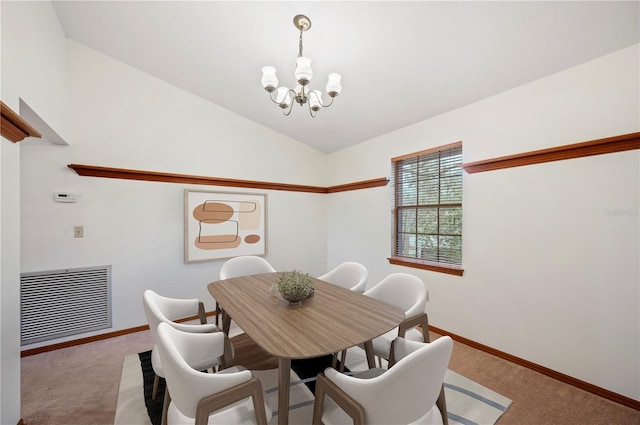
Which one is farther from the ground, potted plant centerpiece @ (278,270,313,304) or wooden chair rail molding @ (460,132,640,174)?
wooden chair rail molding @ (460,132,640,174)

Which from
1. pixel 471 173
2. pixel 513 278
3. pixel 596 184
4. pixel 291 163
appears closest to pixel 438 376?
pixel 513 278

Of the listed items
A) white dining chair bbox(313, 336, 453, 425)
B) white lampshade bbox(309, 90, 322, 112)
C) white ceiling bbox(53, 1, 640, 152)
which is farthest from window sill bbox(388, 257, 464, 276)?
white lampshade bbox(309, 90, 322, 112)

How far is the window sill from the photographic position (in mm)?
2781

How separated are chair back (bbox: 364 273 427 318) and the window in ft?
3.34

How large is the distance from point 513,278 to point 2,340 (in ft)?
12.2

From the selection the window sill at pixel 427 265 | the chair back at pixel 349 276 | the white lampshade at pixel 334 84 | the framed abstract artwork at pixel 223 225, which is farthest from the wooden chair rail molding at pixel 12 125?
the window sill at pixel 427 265

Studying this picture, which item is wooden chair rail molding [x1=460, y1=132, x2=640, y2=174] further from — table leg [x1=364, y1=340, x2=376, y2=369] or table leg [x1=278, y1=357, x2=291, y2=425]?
table leg [x1=278, y1=357, x2=291, y2=425]

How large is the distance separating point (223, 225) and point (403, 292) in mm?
2545

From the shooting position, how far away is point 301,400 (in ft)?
6.27

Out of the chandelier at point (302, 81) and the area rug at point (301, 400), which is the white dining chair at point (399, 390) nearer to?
the area rug at point (301, 400)

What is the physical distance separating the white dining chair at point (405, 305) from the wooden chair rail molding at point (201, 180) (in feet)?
5.76

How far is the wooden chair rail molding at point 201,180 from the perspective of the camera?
9.22 feet

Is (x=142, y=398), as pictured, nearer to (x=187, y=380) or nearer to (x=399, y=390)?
(x=187, y=380)

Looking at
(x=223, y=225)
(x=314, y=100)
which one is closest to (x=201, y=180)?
(x=223, y=225)
